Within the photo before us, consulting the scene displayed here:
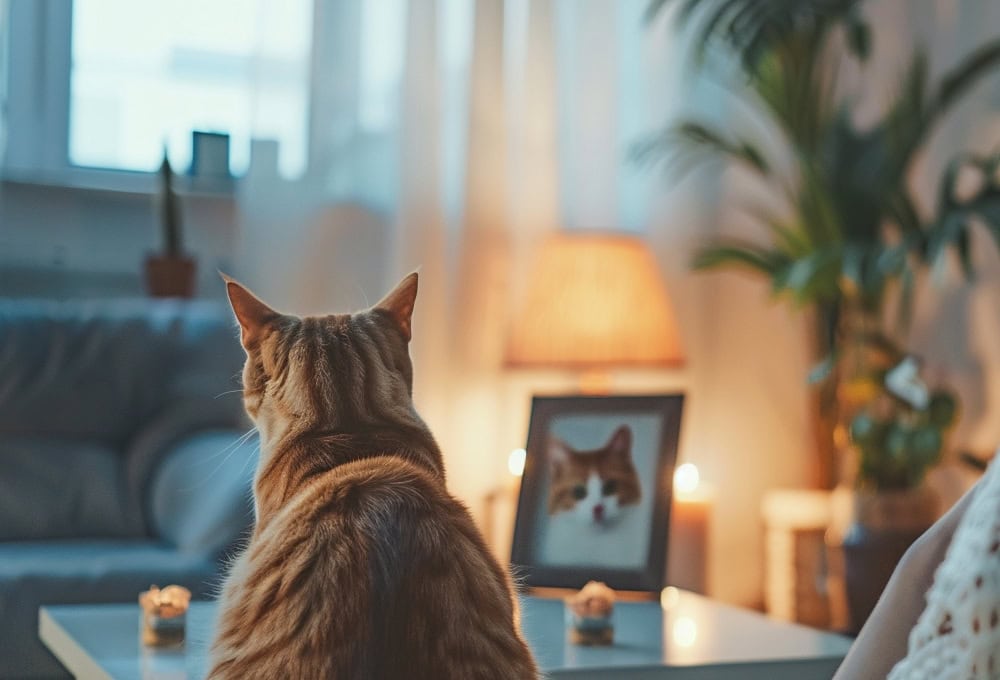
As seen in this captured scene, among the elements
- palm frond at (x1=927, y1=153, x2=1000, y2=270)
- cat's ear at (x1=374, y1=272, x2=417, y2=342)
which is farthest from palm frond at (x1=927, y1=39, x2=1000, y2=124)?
cat's ear at (x1=374, y1=272, x2=417, y2=342)

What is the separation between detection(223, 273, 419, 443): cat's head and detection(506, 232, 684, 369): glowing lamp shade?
167 cm

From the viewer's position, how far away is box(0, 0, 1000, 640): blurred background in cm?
318

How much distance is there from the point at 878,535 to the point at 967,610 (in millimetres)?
2377

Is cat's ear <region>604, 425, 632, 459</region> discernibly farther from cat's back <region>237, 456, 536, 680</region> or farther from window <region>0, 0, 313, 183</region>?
window <region>0, 0, 313, 183</region>

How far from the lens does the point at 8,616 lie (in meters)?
2.14

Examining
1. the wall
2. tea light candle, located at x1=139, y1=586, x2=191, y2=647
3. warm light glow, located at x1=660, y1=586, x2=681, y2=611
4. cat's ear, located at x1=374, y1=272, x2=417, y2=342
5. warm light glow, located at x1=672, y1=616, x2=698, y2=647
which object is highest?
the wall

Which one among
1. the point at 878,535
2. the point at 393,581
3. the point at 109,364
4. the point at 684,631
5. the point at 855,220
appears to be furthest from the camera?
the point at 855,220

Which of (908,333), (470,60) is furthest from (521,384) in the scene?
(908,333)

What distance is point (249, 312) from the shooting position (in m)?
1.31

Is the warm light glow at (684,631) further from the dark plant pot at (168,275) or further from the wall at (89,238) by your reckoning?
the wall at (89,238)

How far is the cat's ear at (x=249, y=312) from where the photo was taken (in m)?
1.29

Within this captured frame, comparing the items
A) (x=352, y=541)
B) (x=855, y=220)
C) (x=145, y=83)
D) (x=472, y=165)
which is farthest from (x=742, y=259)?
(x=352, y=541)

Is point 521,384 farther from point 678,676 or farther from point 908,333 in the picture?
point 678,676

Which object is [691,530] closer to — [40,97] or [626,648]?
[626,648]
